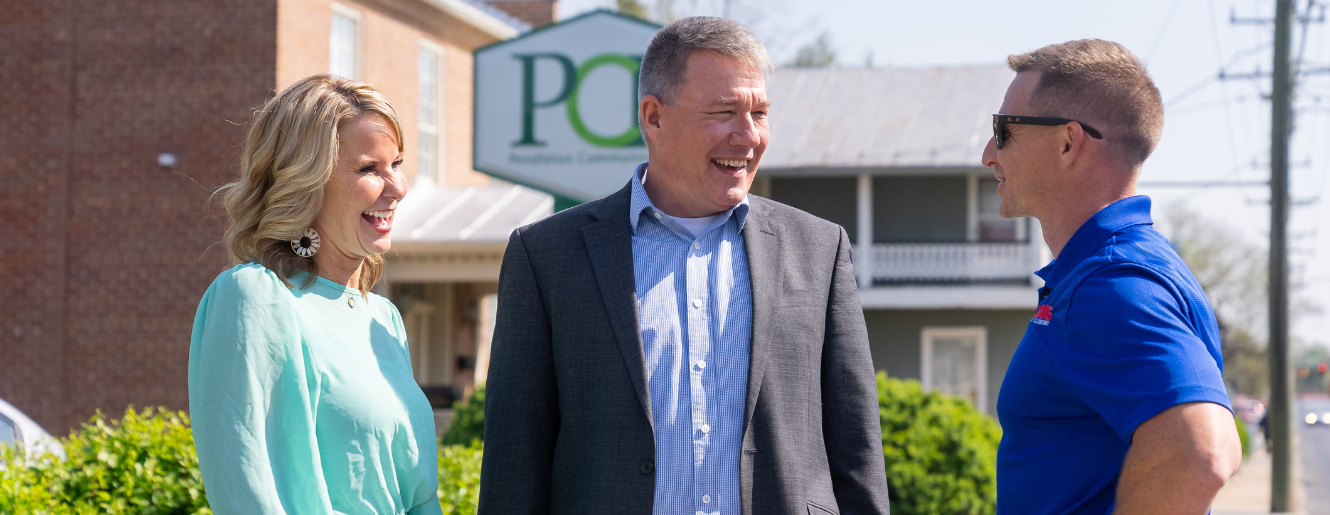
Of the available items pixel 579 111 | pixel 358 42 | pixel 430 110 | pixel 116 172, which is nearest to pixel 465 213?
pixel 430 110

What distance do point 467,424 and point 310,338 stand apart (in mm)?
7486

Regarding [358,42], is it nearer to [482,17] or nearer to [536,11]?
[482,17]

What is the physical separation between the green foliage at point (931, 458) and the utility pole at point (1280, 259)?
11.3m

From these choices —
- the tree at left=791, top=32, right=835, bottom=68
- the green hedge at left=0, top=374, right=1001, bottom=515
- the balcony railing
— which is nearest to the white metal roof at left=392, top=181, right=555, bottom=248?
the balcony railing

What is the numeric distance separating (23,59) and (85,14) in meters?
1.13

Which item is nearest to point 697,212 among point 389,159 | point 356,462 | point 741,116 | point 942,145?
point 741,116

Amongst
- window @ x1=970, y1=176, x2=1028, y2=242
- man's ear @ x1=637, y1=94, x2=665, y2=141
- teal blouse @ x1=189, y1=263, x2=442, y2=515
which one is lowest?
teal blouse @ x1=189, y1=263, x2=442, y2=515

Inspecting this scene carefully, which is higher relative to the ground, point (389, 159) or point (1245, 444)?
point (389, 159)

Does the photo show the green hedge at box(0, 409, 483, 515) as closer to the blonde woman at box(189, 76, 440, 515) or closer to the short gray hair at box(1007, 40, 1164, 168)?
the blonde woman at box(189, 76, 440, 515)

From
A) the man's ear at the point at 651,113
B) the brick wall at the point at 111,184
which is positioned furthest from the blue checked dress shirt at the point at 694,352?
the brick wall at the point at 111,184

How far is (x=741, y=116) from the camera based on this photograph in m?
2.94

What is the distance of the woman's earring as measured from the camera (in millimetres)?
2922

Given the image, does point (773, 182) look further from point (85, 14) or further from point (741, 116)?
point (741, 116)

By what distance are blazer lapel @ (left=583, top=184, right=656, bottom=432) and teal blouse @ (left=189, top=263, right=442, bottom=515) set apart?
0.59 meters
